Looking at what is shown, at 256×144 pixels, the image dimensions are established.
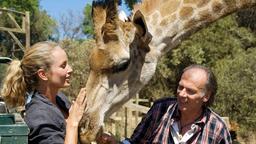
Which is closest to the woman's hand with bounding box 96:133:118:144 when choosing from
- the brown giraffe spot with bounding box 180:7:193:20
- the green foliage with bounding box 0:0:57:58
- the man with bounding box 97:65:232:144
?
the man with bounding box 97:65:232:144

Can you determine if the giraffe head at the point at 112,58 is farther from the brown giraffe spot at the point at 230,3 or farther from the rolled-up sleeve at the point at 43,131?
the rolled-up sleeve at the point at 43,131

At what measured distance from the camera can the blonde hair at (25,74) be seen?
2547 mm

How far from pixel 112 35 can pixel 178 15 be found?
0.90m

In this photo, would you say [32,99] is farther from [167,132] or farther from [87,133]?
[87,133]

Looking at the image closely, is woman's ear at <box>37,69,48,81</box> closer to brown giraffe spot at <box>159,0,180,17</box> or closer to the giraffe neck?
the giraffe neck

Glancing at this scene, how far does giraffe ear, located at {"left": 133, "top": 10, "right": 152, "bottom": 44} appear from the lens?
162 inches

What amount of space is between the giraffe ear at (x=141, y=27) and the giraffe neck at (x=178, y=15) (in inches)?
11.9

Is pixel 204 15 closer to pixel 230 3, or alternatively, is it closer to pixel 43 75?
pixel 230 3

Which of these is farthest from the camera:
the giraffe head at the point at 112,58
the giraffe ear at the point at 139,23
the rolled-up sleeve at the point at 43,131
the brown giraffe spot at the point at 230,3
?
the brown giraffe spot at the point at 230,3

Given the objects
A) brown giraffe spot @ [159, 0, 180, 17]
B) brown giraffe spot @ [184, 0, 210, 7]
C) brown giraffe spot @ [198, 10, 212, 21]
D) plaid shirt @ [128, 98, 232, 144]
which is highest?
brown giraffe spot @ [184, 0, 210, 7]

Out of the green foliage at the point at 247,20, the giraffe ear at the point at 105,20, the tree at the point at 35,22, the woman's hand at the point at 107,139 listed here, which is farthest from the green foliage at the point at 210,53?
the tree at the point at 35,22

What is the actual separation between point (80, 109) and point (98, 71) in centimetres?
159

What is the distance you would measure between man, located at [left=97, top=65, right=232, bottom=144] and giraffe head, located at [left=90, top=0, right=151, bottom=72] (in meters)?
1.35

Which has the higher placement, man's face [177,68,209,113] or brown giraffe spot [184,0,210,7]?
brown giraffe spot [184,0,210,7]
